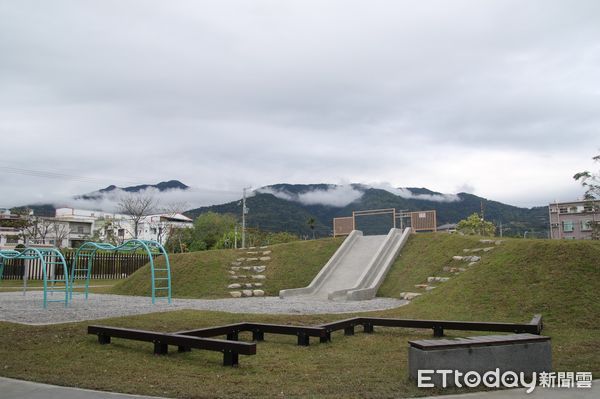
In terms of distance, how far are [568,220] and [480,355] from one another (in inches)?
3071

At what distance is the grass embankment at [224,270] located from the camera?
19.9 metres

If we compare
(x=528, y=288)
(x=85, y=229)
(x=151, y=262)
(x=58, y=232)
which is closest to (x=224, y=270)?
(x=151, y=262)

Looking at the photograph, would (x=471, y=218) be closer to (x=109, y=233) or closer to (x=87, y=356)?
(x=109, y=233)

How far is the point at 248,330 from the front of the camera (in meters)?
8.96

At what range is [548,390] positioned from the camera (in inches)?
210

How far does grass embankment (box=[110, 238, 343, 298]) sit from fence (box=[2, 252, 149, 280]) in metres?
11.4

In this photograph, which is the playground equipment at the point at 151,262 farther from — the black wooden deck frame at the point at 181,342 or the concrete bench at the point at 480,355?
the concrete bench at the point at 480,355

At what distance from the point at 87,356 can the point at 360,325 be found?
5.27 m

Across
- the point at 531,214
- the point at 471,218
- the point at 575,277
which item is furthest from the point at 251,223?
the point at 575,277

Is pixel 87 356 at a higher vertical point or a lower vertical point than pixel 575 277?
lower

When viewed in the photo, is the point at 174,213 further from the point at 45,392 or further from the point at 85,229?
the point at 45,392

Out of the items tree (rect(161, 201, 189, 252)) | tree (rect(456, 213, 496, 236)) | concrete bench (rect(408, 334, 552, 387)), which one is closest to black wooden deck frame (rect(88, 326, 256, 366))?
concrete bench (rect(408, 334, 552, 387))

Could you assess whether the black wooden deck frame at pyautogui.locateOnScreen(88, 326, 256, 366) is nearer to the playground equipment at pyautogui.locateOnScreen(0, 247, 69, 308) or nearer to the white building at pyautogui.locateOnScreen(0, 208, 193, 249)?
the playground equipment at pyautogui.locateOnScreen(0, 247, 69, 308)

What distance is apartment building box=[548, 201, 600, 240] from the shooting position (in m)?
68.8
